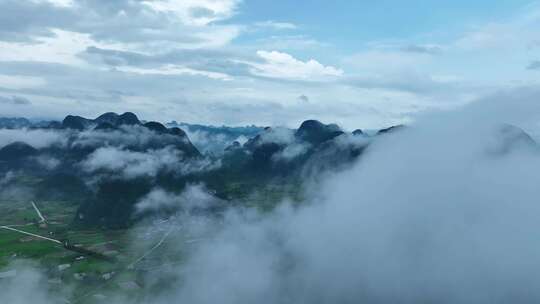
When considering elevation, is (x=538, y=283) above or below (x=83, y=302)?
above

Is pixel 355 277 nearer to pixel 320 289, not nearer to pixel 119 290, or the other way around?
pixel 320 289

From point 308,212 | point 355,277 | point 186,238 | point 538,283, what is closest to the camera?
point 538,283

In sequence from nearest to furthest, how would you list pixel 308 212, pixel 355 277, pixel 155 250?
pixel 355 277 < pixel 155 250 < pixel 308 212

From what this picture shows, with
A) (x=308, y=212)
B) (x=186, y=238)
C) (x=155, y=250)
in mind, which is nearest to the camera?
(x=155, y=250)

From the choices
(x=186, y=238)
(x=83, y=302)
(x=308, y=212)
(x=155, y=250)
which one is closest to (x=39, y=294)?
(x=83, y=302)

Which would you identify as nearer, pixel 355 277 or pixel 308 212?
pixel 355 277

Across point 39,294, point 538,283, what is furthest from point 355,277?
point 39,294

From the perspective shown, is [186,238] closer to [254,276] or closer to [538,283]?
[254,276]

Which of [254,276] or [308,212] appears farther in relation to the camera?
[308,212]

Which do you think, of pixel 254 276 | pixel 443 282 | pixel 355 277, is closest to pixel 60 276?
pixel 254 276

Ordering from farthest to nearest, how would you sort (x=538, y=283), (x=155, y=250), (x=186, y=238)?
(x=186, y=238) → (x=155, y=250) → (x=538, y=283)
